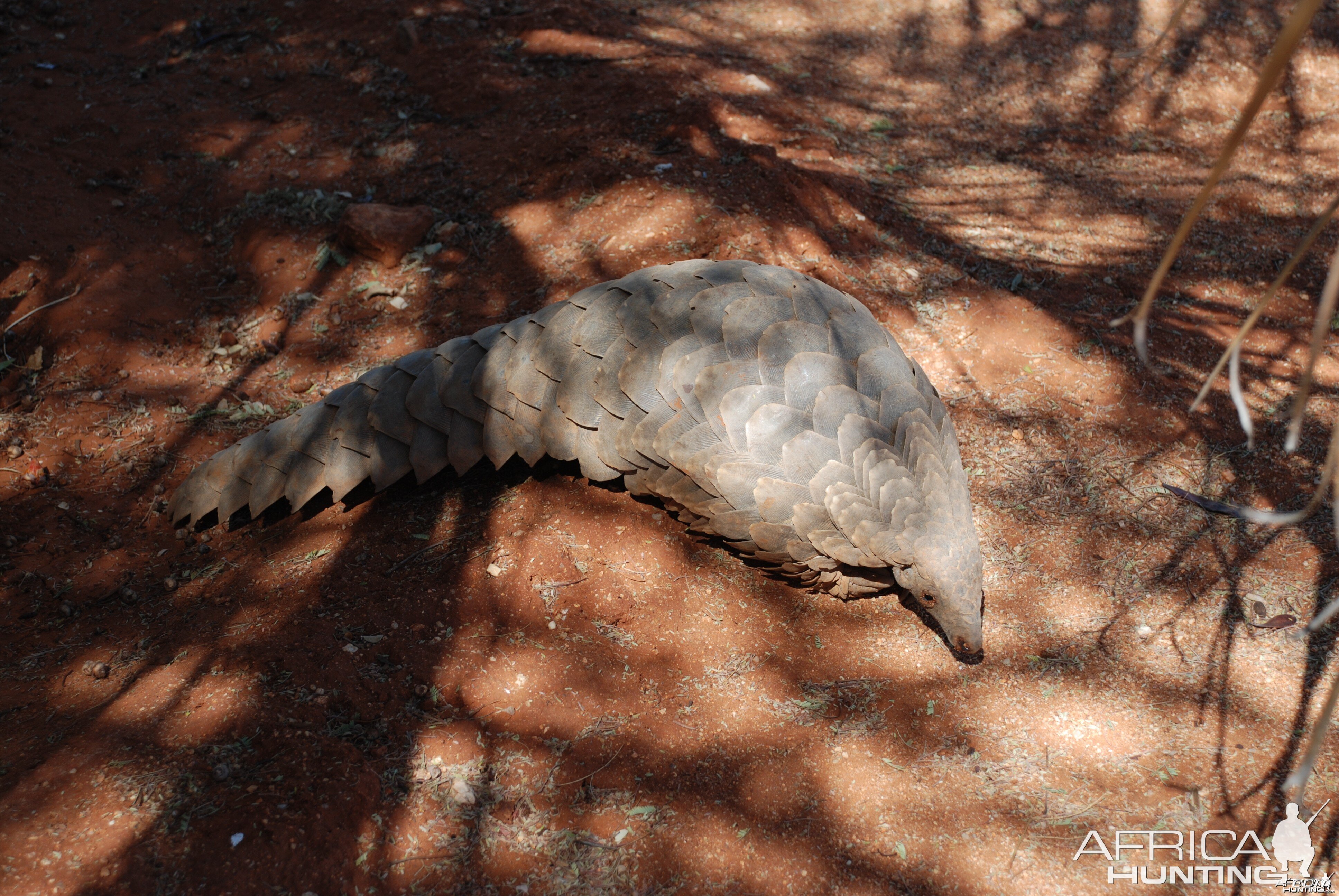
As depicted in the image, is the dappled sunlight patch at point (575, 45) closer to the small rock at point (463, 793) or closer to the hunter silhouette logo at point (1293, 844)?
the small rock at point (463, 793)

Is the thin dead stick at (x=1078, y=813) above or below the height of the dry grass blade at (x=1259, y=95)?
below

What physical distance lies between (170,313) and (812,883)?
174 inches

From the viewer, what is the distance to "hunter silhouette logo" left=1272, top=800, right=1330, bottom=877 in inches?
95.4

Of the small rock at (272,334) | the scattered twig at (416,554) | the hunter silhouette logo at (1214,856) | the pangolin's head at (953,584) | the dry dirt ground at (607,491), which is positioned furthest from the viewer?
the small rock at (272,334)

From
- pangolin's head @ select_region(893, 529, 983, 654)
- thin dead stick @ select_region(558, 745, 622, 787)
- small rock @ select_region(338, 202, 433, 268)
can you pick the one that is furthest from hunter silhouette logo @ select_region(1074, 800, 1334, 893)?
small rock @ select_region(338, 202, 433, 268)

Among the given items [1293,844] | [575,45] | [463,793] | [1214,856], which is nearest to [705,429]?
[463,793]

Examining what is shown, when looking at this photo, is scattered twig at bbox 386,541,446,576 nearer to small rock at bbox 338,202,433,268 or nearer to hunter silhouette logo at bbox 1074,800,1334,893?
small rock at bbox 338,202,433,268

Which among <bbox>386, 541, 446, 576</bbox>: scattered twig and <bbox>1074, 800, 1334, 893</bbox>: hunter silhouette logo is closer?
<bbox>1074, 800, 1334, 893</bbox>: hunter silhouette logo

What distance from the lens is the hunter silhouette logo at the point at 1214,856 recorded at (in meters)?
2.41

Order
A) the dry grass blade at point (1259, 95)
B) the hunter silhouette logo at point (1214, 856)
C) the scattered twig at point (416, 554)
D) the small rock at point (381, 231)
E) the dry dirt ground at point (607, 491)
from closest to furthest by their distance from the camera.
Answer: the dry grass blade at point (1259, 95) < the hunter silhouette logo at point (1214, 856) < the dry dirt ground at point (607, 491) < the scattered twig at point (416, 554) < the small rock at point (381, 231)

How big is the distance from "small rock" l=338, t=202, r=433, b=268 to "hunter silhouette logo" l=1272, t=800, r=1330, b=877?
470 cm

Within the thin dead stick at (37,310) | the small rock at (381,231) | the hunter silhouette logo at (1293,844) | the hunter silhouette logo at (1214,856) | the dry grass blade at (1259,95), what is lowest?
the thin dead stick at (37,310)

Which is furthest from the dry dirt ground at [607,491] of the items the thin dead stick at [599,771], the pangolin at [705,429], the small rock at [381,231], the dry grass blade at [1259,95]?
the dry grass blade at [1259,95]

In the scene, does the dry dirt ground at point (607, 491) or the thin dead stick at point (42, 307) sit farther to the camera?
the thin dead stick at point (42, 307)
